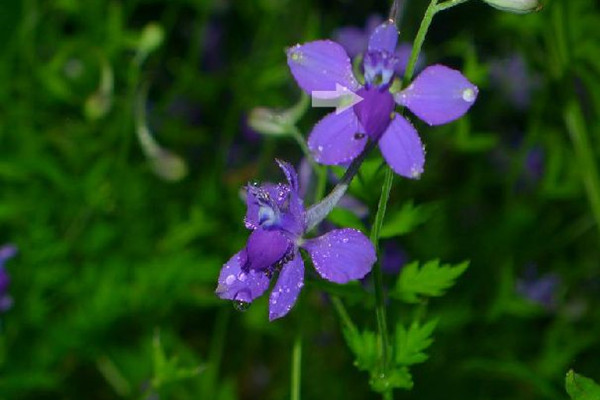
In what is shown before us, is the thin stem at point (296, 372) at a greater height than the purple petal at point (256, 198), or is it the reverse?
the purple petal at point (256, 198)

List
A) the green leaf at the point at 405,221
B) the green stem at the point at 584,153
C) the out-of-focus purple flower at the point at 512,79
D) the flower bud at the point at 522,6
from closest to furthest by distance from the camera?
the flower bud at the point at 522,6
the green leaf at the point at 405,221
the green stem at the point at 584,153
the out-of-focus purple flower at the point at 512,79

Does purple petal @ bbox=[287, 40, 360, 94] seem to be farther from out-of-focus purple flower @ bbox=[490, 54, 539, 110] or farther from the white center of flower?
out-of-focus purple flower @ bbox=[490, 54, 539, 110]

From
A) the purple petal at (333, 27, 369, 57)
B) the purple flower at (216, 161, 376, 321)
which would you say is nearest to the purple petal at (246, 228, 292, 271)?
the purple flower at (216, 161, 376, 321)

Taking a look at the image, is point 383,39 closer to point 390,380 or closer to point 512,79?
point 390,380

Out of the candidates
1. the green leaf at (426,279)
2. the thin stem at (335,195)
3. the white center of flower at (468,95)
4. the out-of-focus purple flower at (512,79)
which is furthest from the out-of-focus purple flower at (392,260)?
the white center of flower at (468,95)

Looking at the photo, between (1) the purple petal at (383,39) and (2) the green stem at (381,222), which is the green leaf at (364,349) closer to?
(2) the green stem at (381,222)

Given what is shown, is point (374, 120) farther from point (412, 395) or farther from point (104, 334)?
point (412, 395)

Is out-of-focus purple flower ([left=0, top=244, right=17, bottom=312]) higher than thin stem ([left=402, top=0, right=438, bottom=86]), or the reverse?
thin stem ([left=402, top=0, right=438, bottom=86])

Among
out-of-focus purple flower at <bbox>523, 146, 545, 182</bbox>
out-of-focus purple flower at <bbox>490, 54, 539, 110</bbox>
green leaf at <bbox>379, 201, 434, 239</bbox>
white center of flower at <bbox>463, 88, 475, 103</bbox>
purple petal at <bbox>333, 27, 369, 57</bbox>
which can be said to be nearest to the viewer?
white center of flower at <bbox>463, 88, 475, 103</bbox>
